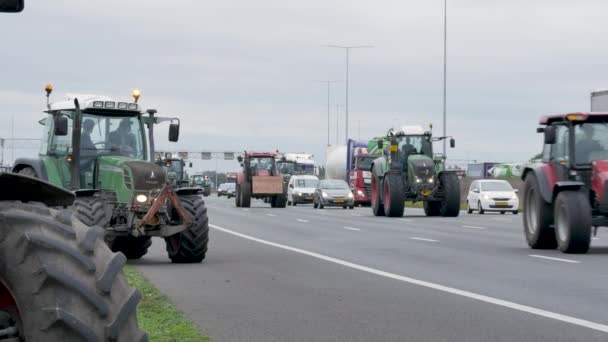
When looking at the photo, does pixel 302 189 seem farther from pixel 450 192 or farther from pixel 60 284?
pixel 60 284

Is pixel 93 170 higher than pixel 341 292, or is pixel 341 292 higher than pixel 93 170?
pixel 93 170

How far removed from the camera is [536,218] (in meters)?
22.7

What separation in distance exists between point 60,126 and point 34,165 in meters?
1.57

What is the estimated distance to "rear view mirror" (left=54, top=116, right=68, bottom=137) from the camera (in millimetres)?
18594

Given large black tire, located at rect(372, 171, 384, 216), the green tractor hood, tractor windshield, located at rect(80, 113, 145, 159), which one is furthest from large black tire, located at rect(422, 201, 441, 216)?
the green tractor hood

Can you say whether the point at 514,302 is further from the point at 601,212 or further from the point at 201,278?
the point at 601,212

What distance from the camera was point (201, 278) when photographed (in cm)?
1623

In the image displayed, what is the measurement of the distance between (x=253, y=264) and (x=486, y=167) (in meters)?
115

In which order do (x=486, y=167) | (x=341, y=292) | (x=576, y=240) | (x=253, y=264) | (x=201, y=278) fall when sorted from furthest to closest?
(x=486, y=167), (x=576, y=240), (x=253, y=264), (x=201, y=278), (x=341, y=292)

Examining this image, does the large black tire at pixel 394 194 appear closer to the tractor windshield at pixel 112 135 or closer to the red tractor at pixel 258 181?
the red tractor at pixel 258 181

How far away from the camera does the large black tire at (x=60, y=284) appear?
13.7 feet

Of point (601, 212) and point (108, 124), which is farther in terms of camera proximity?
point (601, 212)

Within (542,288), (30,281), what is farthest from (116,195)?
(30,281)

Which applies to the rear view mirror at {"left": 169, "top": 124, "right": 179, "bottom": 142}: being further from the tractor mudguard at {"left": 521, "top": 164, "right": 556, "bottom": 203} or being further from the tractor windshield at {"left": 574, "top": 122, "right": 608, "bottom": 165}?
the tractor windshield at {"left": 574, "top": 122, "right": 608, "bottom": 165}
